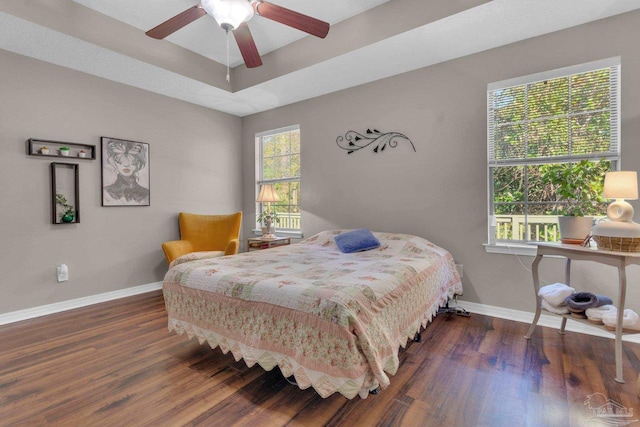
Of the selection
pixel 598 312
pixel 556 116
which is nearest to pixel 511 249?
pixel 598 312

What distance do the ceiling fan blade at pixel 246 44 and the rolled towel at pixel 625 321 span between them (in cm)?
299

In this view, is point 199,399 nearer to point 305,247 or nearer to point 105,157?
point 305,247

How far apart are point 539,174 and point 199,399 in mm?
3176

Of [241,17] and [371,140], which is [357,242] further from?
[241,17]

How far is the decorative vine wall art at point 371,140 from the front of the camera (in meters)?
3.48

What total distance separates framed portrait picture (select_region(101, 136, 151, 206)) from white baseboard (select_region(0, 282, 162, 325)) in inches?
40.7

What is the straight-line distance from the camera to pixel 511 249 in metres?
2.82

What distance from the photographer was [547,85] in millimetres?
2721

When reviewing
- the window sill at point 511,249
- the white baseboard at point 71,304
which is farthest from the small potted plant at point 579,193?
the white baseboard at point 71,304

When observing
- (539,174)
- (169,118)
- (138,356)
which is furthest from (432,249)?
(169,118)

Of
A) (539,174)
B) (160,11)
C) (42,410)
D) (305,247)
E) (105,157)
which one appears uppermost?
(160,11)

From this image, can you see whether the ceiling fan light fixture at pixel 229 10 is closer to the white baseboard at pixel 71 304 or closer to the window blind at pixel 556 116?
the window blind at pixel 556 116

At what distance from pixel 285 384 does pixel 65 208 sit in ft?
9.91

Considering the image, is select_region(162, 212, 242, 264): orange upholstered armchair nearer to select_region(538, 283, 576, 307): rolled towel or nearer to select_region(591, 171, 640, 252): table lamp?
select_region(538, 283, 576, 307): rolled towel
